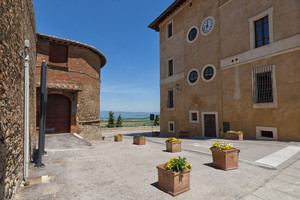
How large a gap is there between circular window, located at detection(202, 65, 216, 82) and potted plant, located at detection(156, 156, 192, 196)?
1399cm

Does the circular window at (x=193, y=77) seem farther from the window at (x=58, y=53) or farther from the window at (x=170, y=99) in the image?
the window at (x=58, y=53)

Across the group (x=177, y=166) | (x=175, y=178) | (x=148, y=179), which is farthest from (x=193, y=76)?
(x=175, y=178)

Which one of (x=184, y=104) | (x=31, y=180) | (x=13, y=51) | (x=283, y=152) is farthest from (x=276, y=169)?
(x=184, y=104)

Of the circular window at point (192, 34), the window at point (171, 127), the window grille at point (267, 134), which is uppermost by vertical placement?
the circular window at point (192, 34)

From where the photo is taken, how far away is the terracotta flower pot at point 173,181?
14.5ft

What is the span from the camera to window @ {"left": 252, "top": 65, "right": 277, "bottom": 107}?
Result: 40.9 ft

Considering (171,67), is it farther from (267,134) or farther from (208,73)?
(267,134)

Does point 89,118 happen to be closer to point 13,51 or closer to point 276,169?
point 13,51

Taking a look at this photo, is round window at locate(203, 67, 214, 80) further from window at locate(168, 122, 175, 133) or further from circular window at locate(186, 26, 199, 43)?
Result: window at locate(168, 122, 175, 133)

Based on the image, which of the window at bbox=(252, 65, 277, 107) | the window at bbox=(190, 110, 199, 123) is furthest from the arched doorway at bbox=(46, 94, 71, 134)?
the window at bbox=(252, 65, 277, 107)

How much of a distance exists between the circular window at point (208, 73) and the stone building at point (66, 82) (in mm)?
12017

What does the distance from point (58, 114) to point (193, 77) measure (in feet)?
47.3

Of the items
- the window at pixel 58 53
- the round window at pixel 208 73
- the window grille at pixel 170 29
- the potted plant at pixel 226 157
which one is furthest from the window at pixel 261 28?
the window at pixel 58 53

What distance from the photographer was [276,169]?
241 inches
